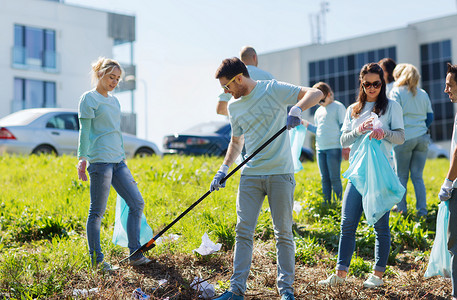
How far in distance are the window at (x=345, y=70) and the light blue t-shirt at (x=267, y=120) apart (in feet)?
111

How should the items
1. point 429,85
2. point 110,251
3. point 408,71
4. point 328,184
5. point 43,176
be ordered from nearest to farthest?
point 110,251
point 408,71
point 328,184
point 43,176
point 429,85

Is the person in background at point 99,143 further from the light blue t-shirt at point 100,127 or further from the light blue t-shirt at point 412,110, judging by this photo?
the light blue t-shirt at point 412,110

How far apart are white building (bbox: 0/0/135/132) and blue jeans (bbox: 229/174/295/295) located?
25.4 metres

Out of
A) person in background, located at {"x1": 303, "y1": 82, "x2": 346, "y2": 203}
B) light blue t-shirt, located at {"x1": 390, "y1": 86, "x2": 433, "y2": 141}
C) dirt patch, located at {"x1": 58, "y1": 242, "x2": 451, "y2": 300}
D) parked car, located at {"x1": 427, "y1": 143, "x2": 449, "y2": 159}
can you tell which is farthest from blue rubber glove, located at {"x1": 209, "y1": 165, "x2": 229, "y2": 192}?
parked car, located at {"x1": 427, "y1": 143, "x2": 449, "y2": 159}

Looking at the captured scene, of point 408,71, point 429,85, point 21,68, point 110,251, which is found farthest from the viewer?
point 429,85

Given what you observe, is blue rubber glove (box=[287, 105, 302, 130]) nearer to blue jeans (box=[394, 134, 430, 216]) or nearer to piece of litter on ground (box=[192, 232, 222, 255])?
piece of litter on ground (box=[192, 232, 222, 255])

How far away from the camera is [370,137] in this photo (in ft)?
13.9

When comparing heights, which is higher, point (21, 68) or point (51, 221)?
point (21, 68)

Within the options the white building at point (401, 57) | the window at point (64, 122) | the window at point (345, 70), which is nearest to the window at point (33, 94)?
the window at point (64, 122)

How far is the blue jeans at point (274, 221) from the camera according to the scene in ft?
12.6

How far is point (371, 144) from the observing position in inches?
169

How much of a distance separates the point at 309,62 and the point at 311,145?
23.8 ft

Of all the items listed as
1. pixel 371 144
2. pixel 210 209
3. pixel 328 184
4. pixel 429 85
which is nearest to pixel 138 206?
pixel 210 209

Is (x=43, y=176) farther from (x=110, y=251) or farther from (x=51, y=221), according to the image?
(x=110, y=251)
